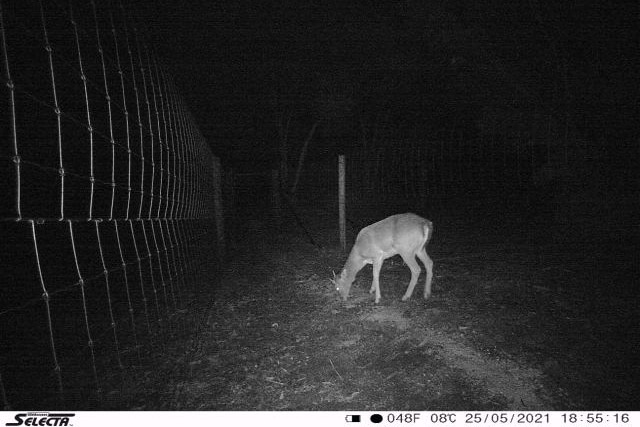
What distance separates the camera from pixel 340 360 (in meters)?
3.45

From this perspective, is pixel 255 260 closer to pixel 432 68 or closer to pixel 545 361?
pixel 545 361

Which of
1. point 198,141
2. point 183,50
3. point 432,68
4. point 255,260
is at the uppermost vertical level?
point 183,50

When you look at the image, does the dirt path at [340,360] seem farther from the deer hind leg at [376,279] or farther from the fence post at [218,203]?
the fence post at [218,203]

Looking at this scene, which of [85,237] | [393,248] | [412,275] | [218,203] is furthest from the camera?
[85,237]

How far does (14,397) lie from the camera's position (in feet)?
10.1

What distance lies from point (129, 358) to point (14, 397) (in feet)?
2.89

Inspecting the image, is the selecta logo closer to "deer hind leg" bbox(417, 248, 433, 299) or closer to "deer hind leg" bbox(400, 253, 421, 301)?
"deer hind leg" bbox(400, 253, 421, 301)

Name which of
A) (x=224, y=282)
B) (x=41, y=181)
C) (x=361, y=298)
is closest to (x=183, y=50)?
(x=41, y=181)

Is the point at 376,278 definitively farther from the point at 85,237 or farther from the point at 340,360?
the point at 85,237

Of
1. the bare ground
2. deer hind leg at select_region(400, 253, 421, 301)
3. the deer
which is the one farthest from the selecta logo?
deer hind leg at select_region(400, 253, 421, 301)

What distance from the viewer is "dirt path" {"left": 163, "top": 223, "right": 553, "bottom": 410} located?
285cm

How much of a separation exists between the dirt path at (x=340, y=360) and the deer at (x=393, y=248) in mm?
231

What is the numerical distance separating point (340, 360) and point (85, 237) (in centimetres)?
1045

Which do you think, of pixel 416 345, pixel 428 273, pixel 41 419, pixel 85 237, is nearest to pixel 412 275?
pixel 428 273
